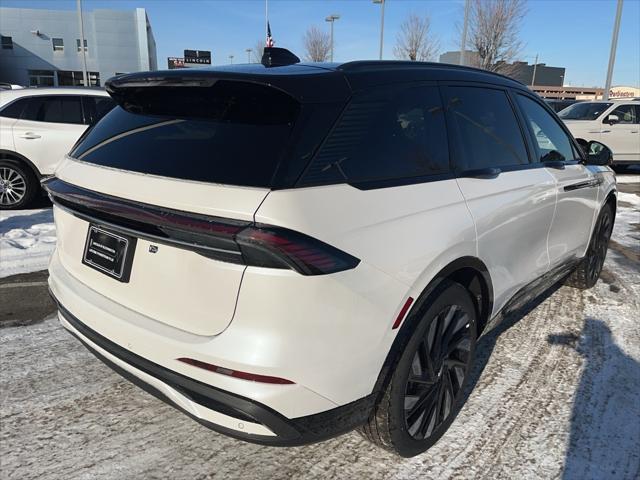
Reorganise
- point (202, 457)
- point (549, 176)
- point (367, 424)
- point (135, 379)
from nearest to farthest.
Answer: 1. point (135, 379)
2. point (367, 424)
3. point (202, 457)
4. point (549, 176)

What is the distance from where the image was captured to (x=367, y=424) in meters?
2.22

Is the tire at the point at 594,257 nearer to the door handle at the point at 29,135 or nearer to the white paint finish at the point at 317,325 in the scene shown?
the white paint finish at the point at 317,325

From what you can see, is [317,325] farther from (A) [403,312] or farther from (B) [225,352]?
(A) [403,312]

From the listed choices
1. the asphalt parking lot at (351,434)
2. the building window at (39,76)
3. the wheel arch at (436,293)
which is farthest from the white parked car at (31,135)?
the building window at (39,76)

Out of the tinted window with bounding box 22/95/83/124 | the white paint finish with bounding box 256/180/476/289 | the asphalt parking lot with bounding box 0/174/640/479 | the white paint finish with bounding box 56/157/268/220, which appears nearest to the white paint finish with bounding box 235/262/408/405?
the white paint finish with bounding box 256/180/476/289

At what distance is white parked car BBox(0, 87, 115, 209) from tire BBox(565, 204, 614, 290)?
6.46 meters

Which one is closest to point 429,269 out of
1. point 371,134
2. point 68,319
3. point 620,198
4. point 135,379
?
point 371,134

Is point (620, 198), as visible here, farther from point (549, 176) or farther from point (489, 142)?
point (489, 142)

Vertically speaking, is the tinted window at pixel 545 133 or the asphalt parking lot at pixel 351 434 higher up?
the tinted window at pixel 545 133

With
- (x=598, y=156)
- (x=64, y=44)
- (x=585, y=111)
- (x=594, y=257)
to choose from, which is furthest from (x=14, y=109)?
(x=64, y=44)

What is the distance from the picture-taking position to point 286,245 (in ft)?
5.46

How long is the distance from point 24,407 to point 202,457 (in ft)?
3.60

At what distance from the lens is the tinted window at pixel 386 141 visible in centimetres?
192

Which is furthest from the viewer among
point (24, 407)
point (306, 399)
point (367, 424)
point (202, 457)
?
point (24, 407)
